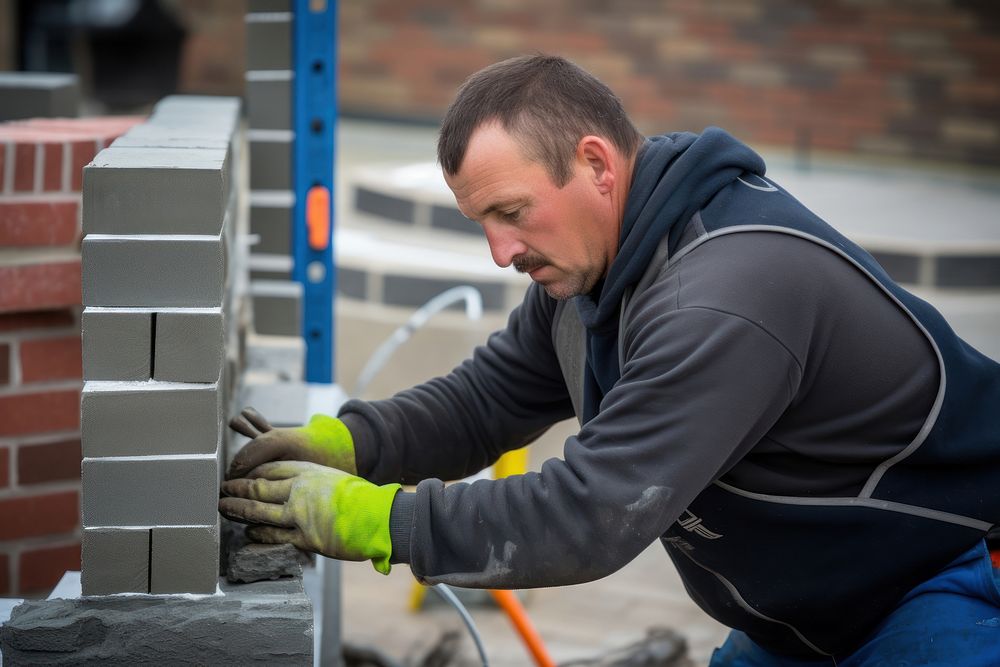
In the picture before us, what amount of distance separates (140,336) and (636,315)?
2.55 ft

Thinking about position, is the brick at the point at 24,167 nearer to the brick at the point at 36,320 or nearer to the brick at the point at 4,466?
the brick at the point at 36,320

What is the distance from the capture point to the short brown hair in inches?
76.7

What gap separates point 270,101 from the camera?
3.48m

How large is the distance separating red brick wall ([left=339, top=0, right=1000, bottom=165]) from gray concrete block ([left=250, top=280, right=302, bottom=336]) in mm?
6732

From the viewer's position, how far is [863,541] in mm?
2066

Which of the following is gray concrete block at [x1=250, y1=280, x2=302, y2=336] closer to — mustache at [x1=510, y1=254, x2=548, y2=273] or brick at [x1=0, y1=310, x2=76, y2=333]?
brick at [x1=0, y1=310, x2=76, y2=333]

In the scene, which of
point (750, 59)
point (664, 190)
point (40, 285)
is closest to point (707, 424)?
point (664, 190)

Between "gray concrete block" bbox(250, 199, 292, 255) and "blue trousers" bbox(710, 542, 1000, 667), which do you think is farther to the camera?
"gray concrete block" bbox(250, 199, 292, 255)

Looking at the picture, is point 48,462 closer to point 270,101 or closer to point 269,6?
point 270,101

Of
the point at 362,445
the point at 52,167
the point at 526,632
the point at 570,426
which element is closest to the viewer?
the point at 362,445

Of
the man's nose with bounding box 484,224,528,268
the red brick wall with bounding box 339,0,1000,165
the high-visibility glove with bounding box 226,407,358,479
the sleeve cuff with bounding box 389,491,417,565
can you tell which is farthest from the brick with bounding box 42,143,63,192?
the red brick wall with bounding box 339,0,1000,165

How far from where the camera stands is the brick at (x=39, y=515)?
9.07 feet

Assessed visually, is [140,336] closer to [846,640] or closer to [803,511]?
[803,511]

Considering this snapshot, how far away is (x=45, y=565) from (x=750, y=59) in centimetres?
817
